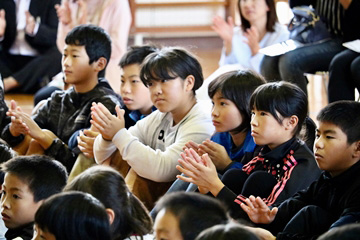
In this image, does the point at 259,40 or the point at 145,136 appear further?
the point at 259,40

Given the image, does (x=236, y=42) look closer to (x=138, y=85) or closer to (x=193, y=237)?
(x=138, y=85)

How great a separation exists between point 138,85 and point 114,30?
1781mm

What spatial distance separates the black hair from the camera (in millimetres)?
2904

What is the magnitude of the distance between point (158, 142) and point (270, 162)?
61 centimetres

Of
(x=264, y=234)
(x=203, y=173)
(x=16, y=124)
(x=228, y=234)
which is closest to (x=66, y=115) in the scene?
(x=16, y=124)

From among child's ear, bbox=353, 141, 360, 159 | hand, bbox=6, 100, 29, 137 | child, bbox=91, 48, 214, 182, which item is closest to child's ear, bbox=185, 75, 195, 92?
child, bbox=91, 48, 214, 182

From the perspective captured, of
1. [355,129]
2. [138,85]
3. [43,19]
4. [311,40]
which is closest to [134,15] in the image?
[43,19]

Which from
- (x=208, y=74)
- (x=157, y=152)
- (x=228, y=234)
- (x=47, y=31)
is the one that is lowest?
(x=208, y=74)

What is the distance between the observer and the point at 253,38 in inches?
138

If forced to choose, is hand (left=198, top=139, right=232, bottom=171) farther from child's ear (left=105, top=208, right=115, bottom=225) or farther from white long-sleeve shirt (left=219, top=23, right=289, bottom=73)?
white long-sleeve shirt (left=219, top=23, right=289, bottom=73)

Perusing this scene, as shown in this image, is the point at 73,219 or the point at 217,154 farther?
the point at 217,154

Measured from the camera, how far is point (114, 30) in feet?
14.4

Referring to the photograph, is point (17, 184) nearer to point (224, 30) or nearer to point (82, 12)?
point (224, 30)

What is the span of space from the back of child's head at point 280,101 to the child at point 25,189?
2.01 ft
